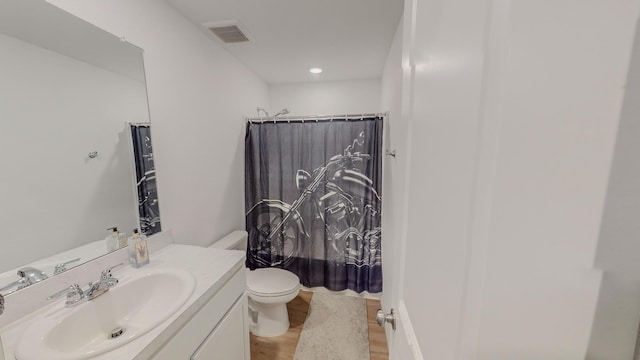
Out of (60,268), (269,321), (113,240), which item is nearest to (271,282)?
(269,321)

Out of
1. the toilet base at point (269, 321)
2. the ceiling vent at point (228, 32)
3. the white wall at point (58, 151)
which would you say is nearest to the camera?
the white wall at point (58, 151)

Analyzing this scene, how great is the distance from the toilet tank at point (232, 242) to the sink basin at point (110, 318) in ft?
2.38

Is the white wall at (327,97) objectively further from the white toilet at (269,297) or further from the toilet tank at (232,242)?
the white toilet at (269,297)

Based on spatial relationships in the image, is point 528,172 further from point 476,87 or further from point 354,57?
point 354,57

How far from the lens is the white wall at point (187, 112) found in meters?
1.28

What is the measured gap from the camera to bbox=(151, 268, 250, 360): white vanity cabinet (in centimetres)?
88

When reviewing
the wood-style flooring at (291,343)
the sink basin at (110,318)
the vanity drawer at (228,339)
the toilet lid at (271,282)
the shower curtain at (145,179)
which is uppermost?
the shower curtain at (145,179)

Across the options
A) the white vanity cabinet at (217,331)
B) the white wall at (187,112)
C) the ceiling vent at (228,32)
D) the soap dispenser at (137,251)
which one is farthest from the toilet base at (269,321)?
the ceiling vent at (228,32)

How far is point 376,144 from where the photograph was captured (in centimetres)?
210

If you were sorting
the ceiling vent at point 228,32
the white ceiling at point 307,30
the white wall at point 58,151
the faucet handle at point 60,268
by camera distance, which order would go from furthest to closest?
the ceiling vent at point 228,32, the white ceiling at point 307,30, the faucet handle at point 60,268, the white wall at point 58,151

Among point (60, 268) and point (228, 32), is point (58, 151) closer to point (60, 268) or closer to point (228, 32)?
point (60, 268)

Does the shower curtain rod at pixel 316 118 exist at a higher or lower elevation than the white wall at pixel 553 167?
higher

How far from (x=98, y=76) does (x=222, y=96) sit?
0.96m

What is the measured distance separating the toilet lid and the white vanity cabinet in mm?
374
